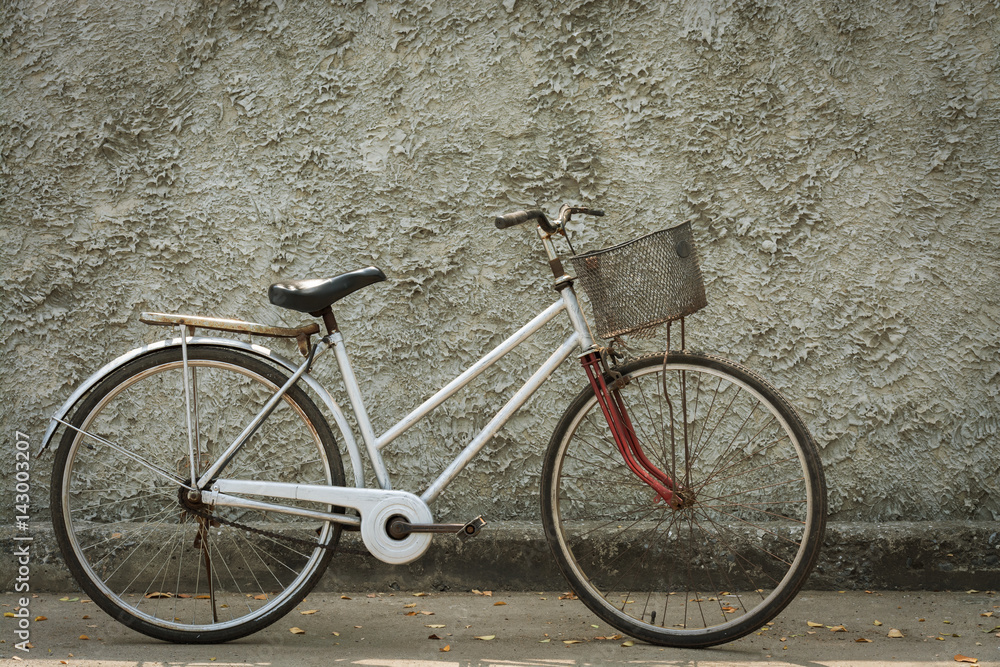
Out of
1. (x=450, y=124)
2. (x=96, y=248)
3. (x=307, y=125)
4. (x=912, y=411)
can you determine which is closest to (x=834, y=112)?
(x=912, y=411)

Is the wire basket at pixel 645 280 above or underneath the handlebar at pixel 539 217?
underneath

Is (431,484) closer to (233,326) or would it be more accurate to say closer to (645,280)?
(233,326)

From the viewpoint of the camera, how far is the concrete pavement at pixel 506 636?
246cm

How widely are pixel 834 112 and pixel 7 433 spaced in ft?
12.1

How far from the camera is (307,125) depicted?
327 cm

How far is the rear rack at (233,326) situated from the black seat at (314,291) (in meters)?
0.12

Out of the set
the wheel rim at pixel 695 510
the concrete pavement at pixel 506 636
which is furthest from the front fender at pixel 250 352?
the wheel rim at pixel 695 510

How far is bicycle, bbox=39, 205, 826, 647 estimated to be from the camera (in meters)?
2.52

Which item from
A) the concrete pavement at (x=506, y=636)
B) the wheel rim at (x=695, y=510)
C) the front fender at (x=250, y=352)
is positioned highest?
the front fender at (x=250, y=352)

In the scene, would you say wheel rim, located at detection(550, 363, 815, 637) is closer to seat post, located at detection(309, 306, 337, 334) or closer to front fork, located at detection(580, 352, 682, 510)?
front fork, located at detection(580, 352, 682, 510)

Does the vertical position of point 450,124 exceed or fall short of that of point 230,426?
it exceeds it

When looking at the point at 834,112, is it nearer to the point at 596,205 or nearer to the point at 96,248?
the point at 596,205

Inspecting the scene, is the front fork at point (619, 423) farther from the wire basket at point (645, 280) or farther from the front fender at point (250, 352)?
the front fender at point (250, 352)

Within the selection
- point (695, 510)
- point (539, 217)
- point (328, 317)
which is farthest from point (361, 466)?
point (695, 510)
